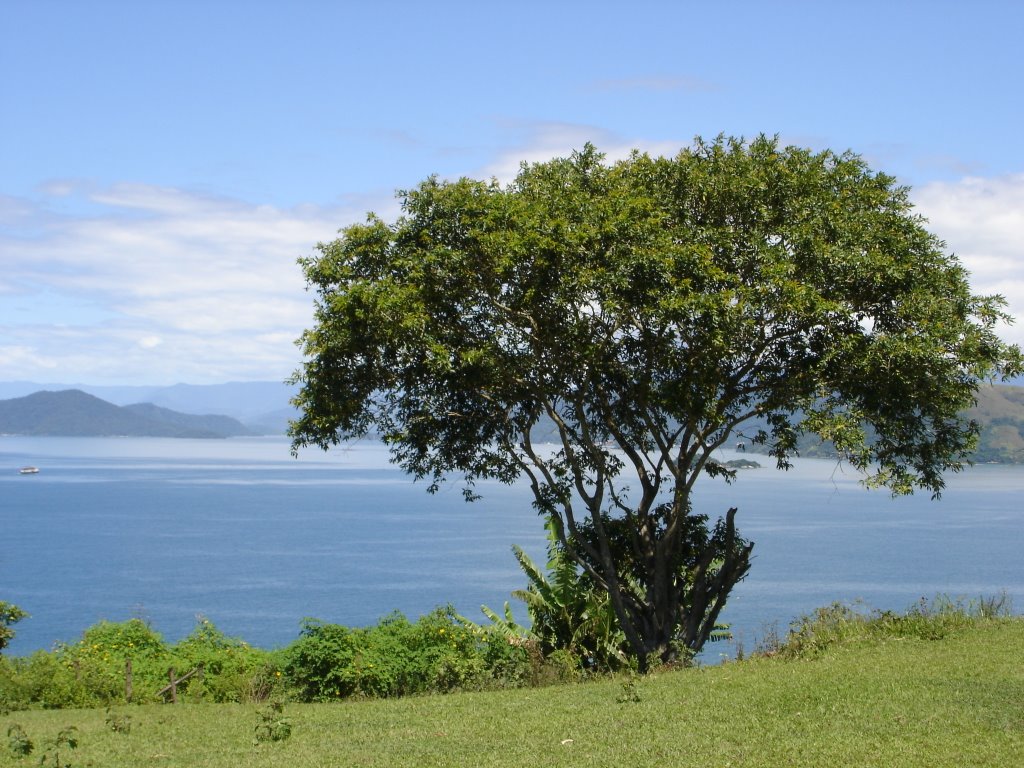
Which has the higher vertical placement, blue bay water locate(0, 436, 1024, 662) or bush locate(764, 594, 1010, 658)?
bush locate(764, 594, 1010, 658)

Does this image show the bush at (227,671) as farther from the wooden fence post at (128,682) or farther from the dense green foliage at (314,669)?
the wooden fence post at (128,682)

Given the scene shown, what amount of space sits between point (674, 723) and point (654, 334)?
6680 millimetres

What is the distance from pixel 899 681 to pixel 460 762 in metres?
5.82

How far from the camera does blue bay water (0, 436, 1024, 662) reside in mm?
49969

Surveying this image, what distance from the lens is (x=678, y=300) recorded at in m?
14.3

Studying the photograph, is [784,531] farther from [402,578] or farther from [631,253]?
[631,253]

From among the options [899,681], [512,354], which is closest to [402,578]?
[512,354]

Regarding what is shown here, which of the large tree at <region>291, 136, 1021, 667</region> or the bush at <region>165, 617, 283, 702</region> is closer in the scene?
the large tree at <region>291, 136, 1021, 667</region>

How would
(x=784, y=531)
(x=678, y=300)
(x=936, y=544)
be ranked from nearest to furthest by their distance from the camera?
(x=678, y=300) < (x=936, y=544) < (x=784, y=531)

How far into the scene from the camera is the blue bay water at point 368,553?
164ft

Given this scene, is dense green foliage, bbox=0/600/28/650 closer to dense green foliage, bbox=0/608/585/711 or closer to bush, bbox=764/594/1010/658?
dense green foliage, bbox=0/608/585/711

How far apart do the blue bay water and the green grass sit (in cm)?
818

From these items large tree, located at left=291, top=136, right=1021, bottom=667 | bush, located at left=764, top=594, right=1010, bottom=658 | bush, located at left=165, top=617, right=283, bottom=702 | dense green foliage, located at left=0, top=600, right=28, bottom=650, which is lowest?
bush, located at left=165, top=617, right=283, bottom=702

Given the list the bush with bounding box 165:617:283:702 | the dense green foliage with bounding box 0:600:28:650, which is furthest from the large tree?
the dense green foliage with bounding box 0:600:28:650
